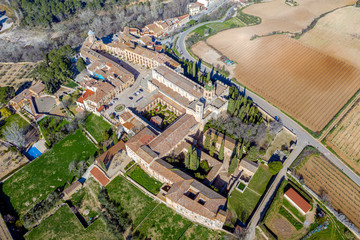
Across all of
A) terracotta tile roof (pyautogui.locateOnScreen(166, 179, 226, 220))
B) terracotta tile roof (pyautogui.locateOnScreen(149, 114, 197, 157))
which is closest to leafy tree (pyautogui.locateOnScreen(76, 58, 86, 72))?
terracotta tile roof (pyautogui.locateOnScreen(149, 114, 197, 157))

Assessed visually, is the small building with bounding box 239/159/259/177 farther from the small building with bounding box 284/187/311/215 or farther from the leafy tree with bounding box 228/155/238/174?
the small building with bounding box 284/187/311/215

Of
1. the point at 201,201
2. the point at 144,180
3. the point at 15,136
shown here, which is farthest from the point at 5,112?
the point at 201,201

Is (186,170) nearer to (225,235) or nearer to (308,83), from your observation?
(225,235)

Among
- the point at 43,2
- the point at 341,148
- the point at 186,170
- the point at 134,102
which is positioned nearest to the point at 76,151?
the point at 134,102

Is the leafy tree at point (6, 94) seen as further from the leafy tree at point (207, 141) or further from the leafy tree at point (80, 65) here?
the leafy tree at point (207, 141)

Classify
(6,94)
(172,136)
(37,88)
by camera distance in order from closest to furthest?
(172,136), (6,94), (37,88)

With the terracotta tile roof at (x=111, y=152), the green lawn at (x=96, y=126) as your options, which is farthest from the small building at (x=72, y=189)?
the green lawn at (x=96, y=126)

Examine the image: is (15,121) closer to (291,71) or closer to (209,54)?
(209,54)
